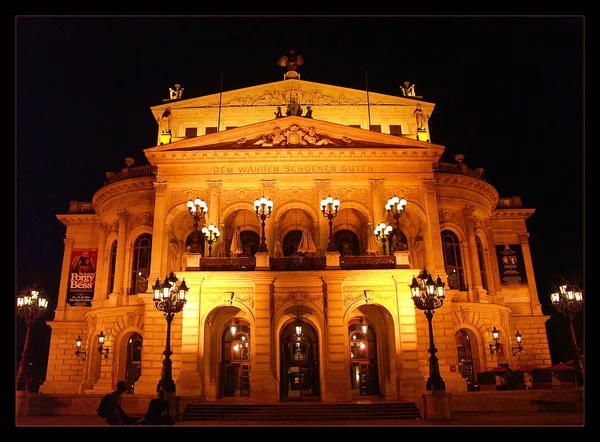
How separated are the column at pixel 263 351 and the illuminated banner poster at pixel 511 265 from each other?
795 inches

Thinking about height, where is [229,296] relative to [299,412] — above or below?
above

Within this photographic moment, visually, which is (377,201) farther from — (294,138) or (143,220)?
(143,220)

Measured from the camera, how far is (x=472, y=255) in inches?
1448

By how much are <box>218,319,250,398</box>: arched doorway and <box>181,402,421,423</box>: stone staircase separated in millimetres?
8157

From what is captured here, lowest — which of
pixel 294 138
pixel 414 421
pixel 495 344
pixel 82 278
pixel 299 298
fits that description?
pixel 414 421

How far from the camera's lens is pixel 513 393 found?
24.2m

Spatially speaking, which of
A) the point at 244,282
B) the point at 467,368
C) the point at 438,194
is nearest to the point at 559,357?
the point at 467,368

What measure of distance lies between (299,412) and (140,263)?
18.0 metres

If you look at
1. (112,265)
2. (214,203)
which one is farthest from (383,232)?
(112,265)

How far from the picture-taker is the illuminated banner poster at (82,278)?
131 feet

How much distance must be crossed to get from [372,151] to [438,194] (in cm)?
617

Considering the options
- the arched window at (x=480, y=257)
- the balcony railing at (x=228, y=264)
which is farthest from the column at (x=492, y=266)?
the balcony railing at (x=228, y=264)

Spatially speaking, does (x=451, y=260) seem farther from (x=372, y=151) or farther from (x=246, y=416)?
(x=246, y=416)

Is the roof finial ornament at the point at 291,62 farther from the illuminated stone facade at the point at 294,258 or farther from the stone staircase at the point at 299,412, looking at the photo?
the stone staircase at the point at 299,412
